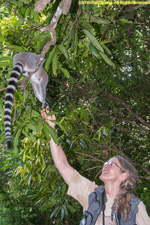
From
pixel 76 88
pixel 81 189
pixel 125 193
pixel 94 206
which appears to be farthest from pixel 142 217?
pixel 76 88

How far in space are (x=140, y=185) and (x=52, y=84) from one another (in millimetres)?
2397

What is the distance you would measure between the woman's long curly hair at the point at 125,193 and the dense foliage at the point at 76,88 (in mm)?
610

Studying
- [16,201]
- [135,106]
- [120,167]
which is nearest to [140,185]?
[135,106]

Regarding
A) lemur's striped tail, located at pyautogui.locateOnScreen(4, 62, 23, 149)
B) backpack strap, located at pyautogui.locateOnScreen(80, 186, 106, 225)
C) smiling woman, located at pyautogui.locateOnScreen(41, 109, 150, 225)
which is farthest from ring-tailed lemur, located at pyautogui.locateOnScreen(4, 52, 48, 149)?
backpack strap, located at pyautogui.locateOnScreen(80, 186, 106, 225)

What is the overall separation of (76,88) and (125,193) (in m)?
2.71

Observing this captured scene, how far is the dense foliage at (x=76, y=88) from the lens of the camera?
212 centimetres

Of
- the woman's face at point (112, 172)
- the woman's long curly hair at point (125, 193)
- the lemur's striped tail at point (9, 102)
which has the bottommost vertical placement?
the woman's long curly hair at point (125, 193)

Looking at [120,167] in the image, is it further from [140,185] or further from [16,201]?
[16,201]

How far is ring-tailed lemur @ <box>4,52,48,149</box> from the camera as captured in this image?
1671mm

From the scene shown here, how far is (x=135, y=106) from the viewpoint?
5.36 meters

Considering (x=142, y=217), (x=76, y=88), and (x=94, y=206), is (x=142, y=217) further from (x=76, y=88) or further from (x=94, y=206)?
(x=76, y=88)

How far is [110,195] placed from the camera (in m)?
2.13

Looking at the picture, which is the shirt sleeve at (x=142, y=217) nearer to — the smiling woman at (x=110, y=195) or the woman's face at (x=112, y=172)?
the smiling woman at (x=110, y=195)

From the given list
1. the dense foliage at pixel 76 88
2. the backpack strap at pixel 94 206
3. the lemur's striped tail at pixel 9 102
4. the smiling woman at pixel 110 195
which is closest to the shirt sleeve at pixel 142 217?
the smiling woman at pixel 110 195
